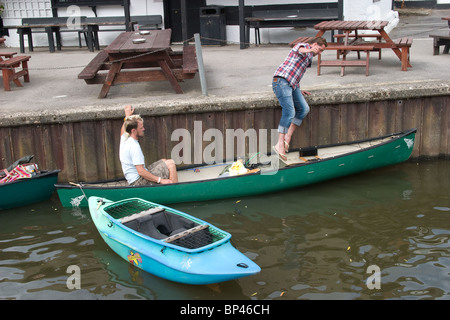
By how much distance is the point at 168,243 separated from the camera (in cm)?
629

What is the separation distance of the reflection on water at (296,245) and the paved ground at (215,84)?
1.61 m

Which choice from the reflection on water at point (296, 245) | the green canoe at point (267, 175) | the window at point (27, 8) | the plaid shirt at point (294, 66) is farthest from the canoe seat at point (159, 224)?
the window at point (27, 8)

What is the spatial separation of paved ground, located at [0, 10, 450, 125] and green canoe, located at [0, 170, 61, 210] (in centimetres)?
108

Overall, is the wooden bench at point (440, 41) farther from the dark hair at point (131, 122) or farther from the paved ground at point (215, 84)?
the dark hair at point (131, 122)

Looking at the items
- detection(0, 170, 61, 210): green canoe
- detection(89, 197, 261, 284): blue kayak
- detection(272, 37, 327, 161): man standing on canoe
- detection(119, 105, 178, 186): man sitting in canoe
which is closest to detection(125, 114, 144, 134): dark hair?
detection(119, 105, 178, 186): man sitting in canoe

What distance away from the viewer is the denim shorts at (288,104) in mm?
8984

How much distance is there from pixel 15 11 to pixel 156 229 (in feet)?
41.0

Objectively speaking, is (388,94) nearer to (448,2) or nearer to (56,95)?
(56,95)

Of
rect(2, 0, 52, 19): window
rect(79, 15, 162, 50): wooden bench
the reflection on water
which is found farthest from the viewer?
rect(2, 0, 52, 19): window

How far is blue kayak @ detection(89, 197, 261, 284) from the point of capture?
6.01m

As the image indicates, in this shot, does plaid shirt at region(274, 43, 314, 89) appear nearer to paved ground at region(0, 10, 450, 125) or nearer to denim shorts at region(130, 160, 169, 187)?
paved ground at region(0, 10, 450, 125)

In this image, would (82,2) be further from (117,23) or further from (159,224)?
(159,224)

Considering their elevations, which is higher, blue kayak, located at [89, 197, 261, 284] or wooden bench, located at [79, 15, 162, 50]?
wooden bench, located at [79, 15, 162, 50]
